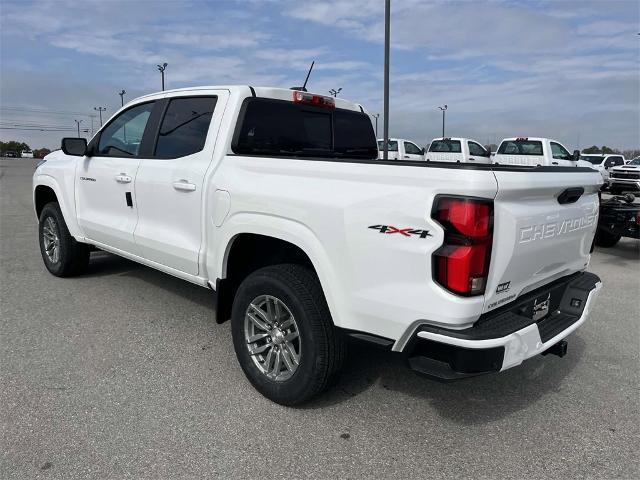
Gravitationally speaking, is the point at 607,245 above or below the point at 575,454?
→ below

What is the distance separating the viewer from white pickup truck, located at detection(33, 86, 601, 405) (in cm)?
233

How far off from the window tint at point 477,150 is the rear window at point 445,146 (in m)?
0.65

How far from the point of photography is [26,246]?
7773mm

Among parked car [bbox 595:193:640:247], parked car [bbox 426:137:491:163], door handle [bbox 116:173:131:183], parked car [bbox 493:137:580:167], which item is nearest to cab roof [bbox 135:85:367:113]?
door handle [bbox 116:173:131:183]

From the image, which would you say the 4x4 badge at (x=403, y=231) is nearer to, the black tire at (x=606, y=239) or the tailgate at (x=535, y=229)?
the tailgate at (x=535, y=229)

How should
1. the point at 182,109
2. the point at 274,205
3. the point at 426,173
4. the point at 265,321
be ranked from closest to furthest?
the point at 426,173
the point at 274,205
the point at 265,321
the point at 182,109

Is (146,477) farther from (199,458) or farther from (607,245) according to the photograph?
(607,245)

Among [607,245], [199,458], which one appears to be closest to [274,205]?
[199,458]

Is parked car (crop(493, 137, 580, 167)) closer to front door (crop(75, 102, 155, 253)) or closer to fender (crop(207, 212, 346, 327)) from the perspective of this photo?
front door (crop(75, 102, 155, 253))

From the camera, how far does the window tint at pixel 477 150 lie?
21.5 m

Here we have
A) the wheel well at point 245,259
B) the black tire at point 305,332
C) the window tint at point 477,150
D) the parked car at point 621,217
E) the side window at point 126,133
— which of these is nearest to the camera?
the black tire at point 305,332

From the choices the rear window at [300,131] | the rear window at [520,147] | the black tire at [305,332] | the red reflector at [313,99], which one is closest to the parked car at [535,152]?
the rear window at [520,147]

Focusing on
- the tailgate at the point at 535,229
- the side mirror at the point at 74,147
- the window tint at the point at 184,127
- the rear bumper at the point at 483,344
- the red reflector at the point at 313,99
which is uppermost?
the red reflector at the point at 313,99

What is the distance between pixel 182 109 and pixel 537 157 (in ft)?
53.7
